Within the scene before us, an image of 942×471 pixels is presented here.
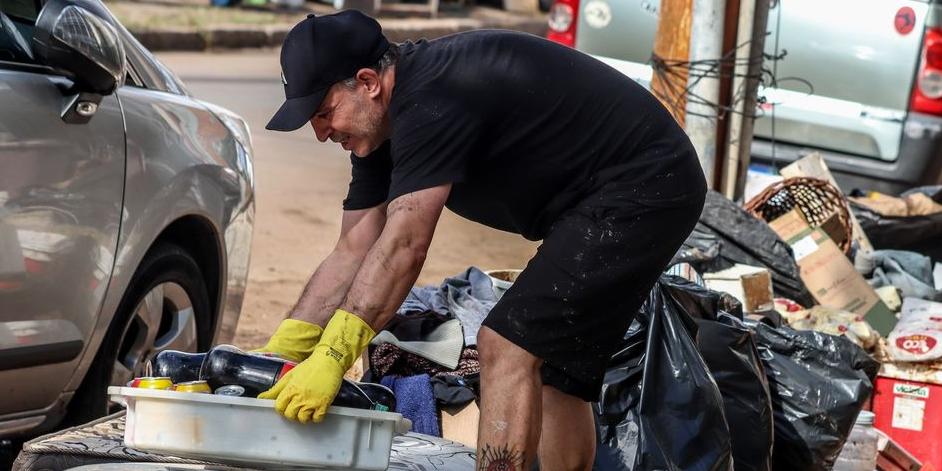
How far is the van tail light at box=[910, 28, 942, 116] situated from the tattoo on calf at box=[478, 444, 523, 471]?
502cm

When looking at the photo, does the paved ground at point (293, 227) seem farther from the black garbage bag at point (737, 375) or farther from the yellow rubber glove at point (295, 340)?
the yellow rubber glove at point (295, 340)

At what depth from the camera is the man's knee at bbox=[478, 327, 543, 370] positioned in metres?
3.17

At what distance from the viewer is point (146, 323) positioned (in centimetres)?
411

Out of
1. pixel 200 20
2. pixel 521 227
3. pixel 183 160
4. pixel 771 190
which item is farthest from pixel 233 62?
pixel 521 227

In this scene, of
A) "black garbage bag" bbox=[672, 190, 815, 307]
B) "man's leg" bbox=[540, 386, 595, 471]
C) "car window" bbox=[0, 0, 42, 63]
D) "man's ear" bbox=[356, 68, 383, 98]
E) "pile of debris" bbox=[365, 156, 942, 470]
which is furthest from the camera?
"black garbage bag" bbox=[672, 190, 815, 307]

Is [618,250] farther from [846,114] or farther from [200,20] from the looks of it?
[200,20]

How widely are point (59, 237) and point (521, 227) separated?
122 centimetres

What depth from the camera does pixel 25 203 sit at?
3.47 meters

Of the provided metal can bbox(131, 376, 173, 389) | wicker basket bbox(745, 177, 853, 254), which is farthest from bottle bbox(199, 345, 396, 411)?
wicker basket bbox(745, 177, 853, 254)

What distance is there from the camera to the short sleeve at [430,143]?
2.92 metres

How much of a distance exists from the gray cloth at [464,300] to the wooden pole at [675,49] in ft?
4.93

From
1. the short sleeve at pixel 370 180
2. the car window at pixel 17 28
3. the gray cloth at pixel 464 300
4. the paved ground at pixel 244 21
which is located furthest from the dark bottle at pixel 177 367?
the paved ground at pixel 244 21

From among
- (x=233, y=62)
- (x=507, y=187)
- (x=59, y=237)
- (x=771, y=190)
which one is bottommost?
(x=233, y=62)

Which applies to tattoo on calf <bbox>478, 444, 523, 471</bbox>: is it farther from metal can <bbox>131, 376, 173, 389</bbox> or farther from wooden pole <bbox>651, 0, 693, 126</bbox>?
wooden pole <bbox>651, 0, 693, 126</bbox>
